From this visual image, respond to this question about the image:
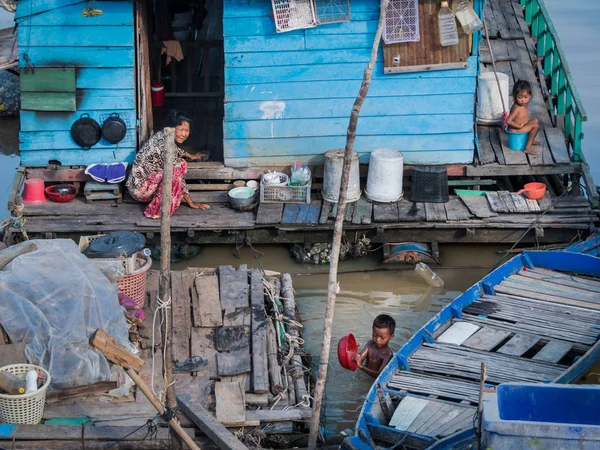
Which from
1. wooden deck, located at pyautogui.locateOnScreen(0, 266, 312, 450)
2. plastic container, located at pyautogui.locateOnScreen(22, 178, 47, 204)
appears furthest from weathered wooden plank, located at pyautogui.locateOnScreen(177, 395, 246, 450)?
plastic container, located at pyautogui.locateOnScreen(22, 178, 47, 204)

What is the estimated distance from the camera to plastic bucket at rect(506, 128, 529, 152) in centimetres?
1132

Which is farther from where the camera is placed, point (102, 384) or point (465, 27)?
point (465, 27)

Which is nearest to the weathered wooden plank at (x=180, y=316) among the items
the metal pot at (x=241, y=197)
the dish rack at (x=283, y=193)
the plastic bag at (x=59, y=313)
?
the plastic bag at (x=59, y=313)

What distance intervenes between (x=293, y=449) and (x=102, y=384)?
164 cm

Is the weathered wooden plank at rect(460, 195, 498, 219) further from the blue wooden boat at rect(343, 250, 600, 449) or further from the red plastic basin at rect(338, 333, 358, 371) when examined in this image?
the red plastic basin at rect(338, 333, 358, 371)

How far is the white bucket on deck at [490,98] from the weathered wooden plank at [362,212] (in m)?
2.26

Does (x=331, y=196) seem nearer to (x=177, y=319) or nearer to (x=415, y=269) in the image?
(x=415, y=269)

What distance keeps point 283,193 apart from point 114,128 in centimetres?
218

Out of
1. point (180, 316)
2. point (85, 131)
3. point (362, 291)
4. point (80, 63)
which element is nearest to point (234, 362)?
point (180, 316)

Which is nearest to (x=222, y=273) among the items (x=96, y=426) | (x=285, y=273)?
(x=285, y=273)

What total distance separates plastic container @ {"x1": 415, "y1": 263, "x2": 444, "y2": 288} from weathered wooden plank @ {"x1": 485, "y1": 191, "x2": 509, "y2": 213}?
106 cm

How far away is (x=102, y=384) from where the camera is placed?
24.2ft

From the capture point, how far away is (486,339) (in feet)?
27.2

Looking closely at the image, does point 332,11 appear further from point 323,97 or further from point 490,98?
point 490,98
